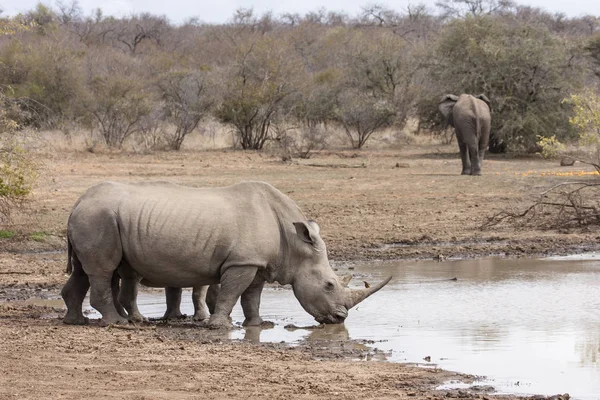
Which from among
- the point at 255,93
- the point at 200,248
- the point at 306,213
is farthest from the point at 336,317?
the point at 255,93

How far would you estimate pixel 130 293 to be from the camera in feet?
35.1

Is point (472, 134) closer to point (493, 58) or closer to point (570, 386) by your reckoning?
point (493, 58)

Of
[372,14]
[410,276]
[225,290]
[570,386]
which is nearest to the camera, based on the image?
[570,386]

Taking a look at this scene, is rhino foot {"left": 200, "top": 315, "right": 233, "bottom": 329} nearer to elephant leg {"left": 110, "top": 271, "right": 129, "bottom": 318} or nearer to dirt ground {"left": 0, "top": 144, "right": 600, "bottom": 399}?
dirt ground {"left": 0, "top": 144, "right": 600, "bottom": 399}

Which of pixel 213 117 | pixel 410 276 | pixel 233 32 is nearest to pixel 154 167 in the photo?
pixel 213 117

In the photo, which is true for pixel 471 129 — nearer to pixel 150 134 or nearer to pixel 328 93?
pixel 150 134

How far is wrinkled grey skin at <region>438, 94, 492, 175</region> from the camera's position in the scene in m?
24.7

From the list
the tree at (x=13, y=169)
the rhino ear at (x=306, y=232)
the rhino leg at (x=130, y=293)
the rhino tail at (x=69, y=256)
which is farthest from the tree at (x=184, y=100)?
the rhino ear at (x=306, y=232)

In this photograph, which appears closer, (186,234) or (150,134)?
(186,234)

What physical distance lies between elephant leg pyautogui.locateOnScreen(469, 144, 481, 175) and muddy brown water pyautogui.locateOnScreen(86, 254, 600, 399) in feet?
30.7

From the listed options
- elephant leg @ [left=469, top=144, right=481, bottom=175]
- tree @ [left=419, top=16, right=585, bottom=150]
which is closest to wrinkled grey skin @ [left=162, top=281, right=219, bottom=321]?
elephant leg @ [left=469, top=144, right=481, bottom=175]

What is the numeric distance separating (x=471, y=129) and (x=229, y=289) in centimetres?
1619

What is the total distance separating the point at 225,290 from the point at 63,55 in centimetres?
3046

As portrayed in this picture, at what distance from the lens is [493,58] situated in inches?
1251
